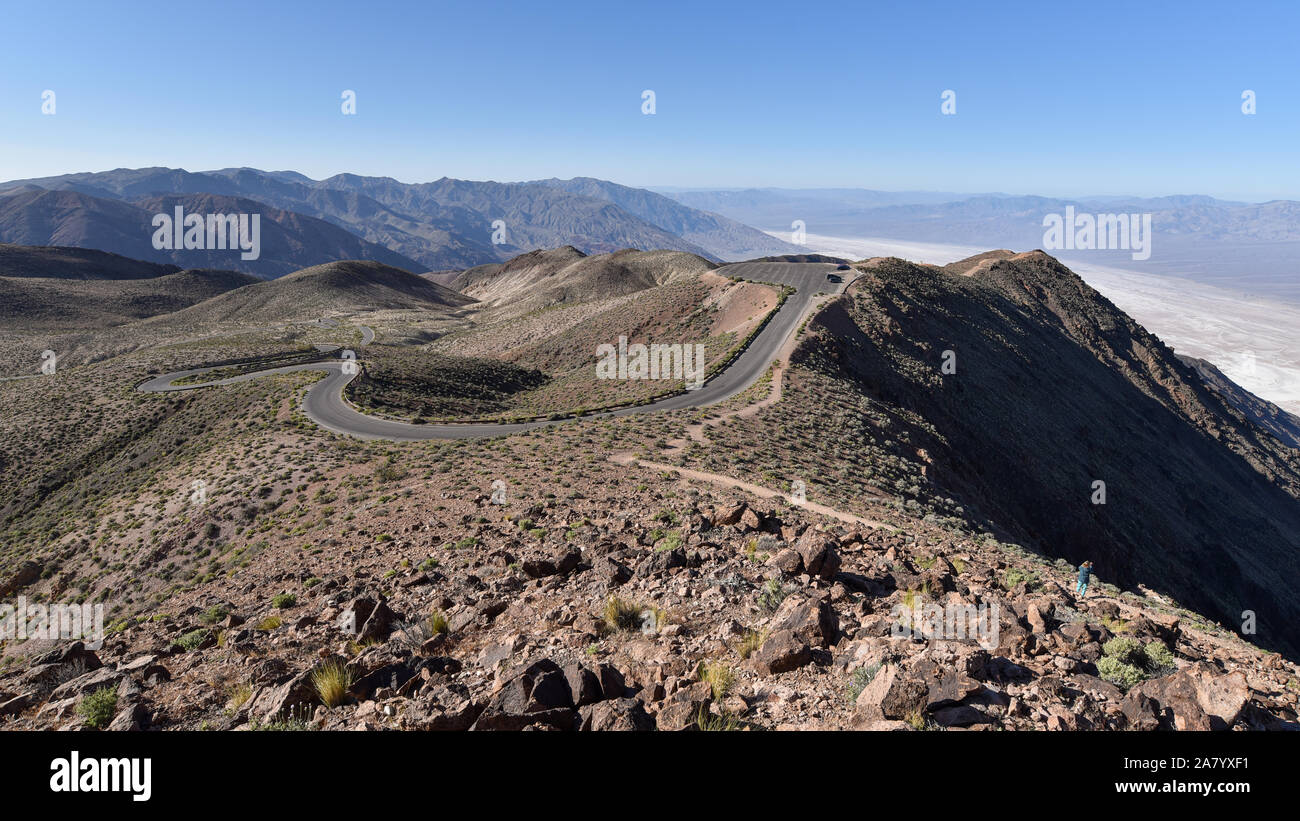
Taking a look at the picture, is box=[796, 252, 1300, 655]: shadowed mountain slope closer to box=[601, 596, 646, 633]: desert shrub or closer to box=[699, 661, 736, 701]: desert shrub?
box=[601, 596, 646, 633]: desert shrub

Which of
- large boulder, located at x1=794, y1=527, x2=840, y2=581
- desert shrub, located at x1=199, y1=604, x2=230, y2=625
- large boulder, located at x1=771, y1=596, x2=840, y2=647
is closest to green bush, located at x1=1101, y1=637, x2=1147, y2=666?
large boulder, located at x1=771, y1=596, x2=840, y2=647

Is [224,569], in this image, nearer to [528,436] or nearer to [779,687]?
[528,436]

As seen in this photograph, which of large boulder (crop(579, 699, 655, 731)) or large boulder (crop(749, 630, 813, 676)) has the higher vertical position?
large boulder (crop(579, 699, 655, 731))

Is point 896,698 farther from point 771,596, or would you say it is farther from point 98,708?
point 98,708

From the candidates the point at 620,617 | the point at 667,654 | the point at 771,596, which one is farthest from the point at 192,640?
the point at 771,596

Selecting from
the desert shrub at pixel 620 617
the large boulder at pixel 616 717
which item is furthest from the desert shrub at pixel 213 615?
the large boulder at pixel 616 717
